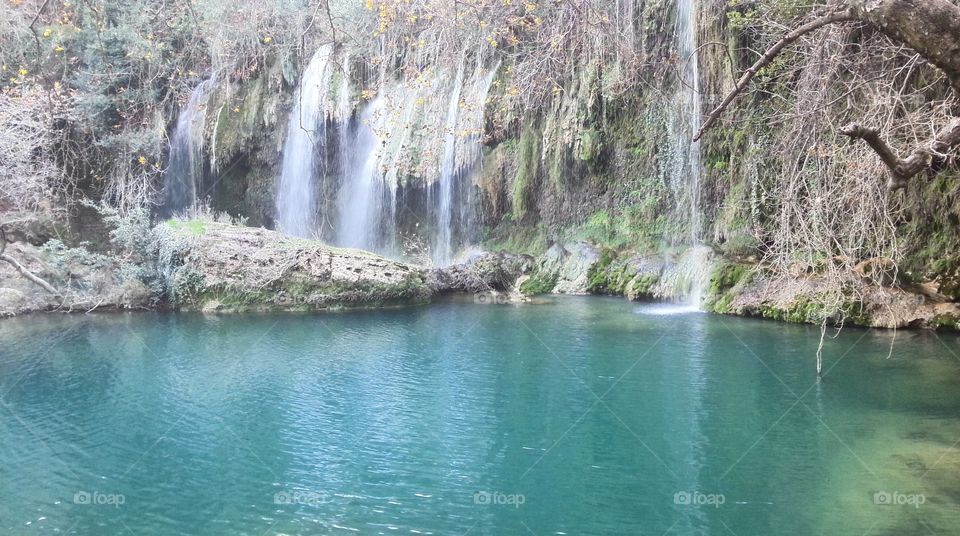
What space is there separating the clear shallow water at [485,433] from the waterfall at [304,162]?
8573 mm

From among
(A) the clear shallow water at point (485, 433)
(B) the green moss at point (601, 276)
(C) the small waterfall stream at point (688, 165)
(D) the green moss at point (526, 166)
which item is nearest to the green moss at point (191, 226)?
(A) the clear shallow water at point (485, 433)

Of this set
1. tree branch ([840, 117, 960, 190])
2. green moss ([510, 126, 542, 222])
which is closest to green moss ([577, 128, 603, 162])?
green moss ([510, 126, 542, 222])

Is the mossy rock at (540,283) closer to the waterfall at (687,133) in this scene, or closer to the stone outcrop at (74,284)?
the waterfall at (687,133)

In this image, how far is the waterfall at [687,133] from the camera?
1488 centimetres

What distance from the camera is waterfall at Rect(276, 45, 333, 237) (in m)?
20.0

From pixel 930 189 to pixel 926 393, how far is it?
468 cm

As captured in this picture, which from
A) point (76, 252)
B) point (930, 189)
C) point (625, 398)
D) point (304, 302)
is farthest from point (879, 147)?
point (76, 252)

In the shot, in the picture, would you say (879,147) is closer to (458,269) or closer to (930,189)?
(930,189)

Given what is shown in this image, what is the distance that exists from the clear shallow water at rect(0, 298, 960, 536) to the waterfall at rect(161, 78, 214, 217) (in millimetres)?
9192

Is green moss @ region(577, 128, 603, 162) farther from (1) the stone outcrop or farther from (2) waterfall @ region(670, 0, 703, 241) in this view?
(1) the stone outcrop

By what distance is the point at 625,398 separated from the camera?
320 inches

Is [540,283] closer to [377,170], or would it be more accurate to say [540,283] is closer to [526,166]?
Result: [526,166]

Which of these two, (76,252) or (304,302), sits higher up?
(76,252)

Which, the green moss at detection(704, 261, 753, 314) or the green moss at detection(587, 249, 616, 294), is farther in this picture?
the green moss at detection(587, 249, 616, 294)
